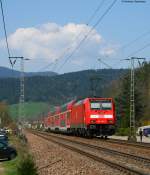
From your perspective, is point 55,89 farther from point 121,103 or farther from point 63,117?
point 63,117

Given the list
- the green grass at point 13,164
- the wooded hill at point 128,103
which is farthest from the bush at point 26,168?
the wooded hill at point 128,103

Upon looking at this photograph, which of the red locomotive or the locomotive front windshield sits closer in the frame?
the red locomotive

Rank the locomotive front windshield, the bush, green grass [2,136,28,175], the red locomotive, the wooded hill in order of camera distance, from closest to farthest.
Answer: the bush, green grass [2,136,28,175], the red locomotive, the locomotive front windshield, the wooded hill

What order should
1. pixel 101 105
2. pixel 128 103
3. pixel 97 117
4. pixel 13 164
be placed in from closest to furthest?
1. pixel 13 164
2. pixel 97 117
3. pixel 101 105
4. pixel 128 103

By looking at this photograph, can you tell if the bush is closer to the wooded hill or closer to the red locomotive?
the red locomotive

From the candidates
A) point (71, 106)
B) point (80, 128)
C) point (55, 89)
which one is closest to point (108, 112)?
point (80, 128)

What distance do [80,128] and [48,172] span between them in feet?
112

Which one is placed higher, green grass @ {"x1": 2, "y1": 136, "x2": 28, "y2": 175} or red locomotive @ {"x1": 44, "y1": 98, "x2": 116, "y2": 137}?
red locomotive @ {"x1": 44, "y1": 98, "x2": 116, "y2": 137}

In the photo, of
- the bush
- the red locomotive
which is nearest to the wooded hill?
the red locomotive

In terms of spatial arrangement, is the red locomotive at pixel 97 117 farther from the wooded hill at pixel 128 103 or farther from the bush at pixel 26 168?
the wooded hill at pixel 128 103

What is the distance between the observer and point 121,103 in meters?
109

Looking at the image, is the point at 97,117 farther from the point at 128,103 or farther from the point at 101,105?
the point at 128,103

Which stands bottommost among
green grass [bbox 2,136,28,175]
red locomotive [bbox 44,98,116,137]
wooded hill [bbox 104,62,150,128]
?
green grass [bbox 2,136,28,175]

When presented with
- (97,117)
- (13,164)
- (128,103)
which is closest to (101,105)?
(97,117)
